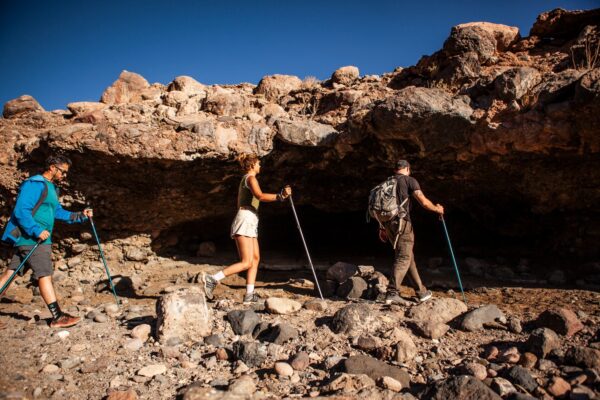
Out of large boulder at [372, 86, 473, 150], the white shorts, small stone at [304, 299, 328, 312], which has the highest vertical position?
large boulder at [372, 86, 473, 150]

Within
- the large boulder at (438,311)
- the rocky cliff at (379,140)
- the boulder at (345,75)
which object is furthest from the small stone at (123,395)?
the boulder at (345,75)

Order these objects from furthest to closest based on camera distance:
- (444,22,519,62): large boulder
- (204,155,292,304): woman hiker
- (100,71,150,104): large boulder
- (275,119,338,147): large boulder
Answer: (100,71,150,104): large boulder → (444,22,519,62): large boulder → (275,119,338,147): large boulder → (204,155,292,304): woman hiker

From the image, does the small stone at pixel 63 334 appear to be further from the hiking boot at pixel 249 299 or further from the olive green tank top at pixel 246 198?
the olive green tank top at pixel 246 198

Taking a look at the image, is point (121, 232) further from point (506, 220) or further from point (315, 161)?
point (506, 220)

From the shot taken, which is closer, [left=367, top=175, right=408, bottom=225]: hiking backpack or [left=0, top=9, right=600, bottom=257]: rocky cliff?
[left=367, top=175, right=408, bottom=225]: hiking backpack

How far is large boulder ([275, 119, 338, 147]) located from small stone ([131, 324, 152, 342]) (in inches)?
154

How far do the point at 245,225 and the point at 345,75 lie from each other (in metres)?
5.15

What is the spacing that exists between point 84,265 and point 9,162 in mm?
2394

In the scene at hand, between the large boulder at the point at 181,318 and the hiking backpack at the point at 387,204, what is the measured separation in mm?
2729

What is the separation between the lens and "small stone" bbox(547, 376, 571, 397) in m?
2.67

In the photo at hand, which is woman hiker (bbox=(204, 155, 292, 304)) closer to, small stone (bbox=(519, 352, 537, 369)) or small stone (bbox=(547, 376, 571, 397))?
small stone (bbox=(519, 352, 537, 369))

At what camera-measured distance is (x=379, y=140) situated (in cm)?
660

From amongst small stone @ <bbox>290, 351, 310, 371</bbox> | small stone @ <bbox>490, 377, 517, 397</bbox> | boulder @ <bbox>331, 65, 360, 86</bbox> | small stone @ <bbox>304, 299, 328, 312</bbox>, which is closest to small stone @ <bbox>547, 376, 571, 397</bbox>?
small stone @ <bbox>490, 377, 517, 397</bbox>

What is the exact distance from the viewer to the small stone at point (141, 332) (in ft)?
13.4
